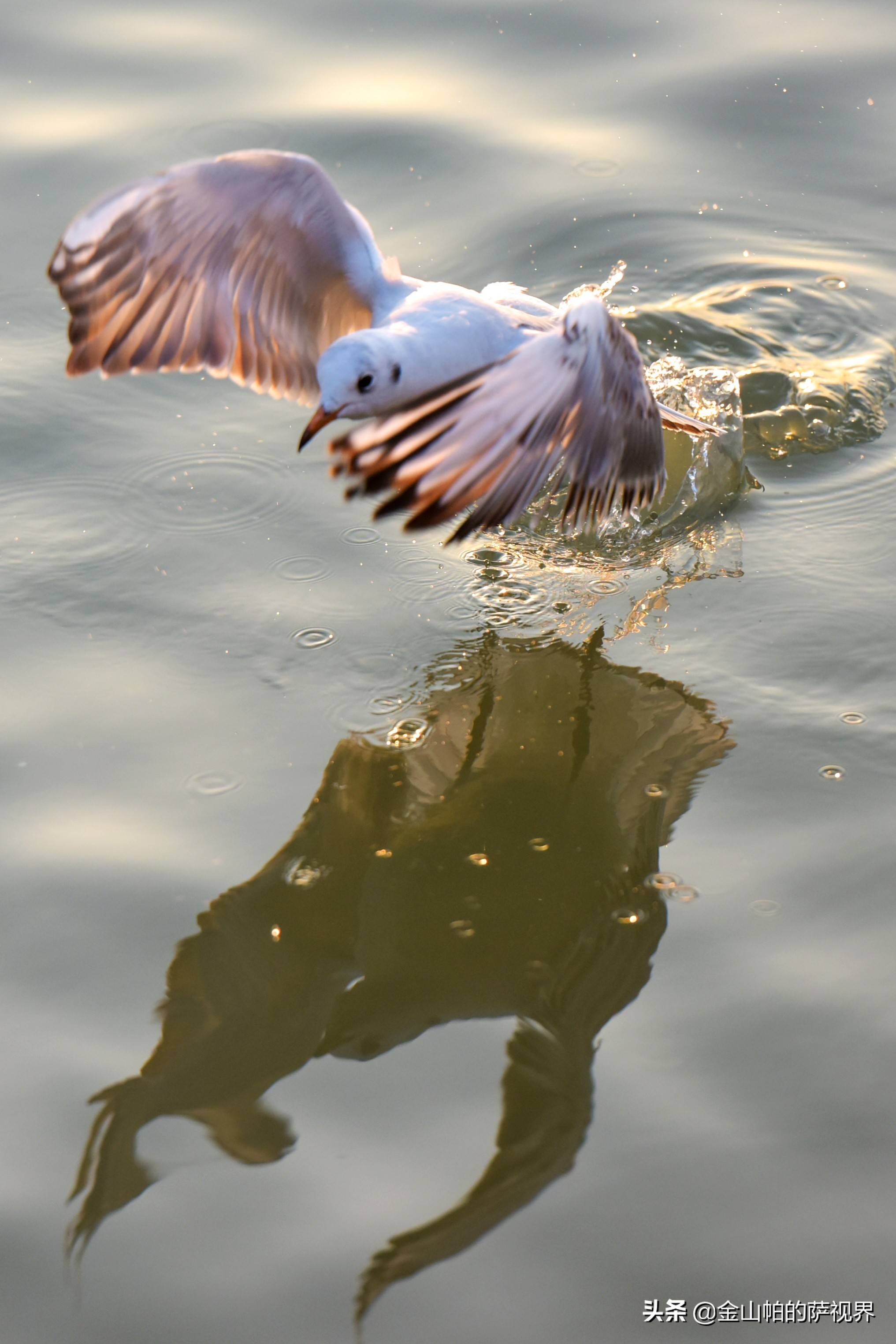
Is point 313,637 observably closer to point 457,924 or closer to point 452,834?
point 452,834

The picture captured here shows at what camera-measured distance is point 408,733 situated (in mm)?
3482

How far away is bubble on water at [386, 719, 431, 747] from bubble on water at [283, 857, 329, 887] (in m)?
0.41

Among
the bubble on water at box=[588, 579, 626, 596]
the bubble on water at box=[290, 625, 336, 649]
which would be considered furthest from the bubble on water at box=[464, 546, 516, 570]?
the bubble on water at box=[290, 625, 336, 649]

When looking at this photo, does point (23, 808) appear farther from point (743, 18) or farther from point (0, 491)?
point (743, 18)

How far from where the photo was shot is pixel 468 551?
4.11 meters

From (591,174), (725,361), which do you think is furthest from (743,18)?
(725,361)

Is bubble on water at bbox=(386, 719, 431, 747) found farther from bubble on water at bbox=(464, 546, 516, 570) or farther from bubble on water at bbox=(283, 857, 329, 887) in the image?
bubble on water at bbox=(464, 546, 516, 570)

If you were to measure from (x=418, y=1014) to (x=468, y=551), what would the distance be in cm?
163

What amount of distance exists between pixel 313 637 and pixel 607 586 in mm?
798

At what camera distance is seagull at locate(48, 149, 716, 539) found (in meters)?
2.99

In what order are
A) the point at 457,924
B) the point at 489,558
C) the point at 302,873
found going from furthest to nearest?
the point at 489,558 < the point at 302,873 < the point at 457,924

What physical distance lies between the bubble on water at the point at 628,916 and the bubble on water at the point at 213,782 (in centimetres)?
89

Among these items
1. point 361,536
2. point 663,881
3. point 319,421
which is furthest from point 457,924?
point 361,536

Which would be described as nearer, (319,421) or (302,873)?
(302,873)
